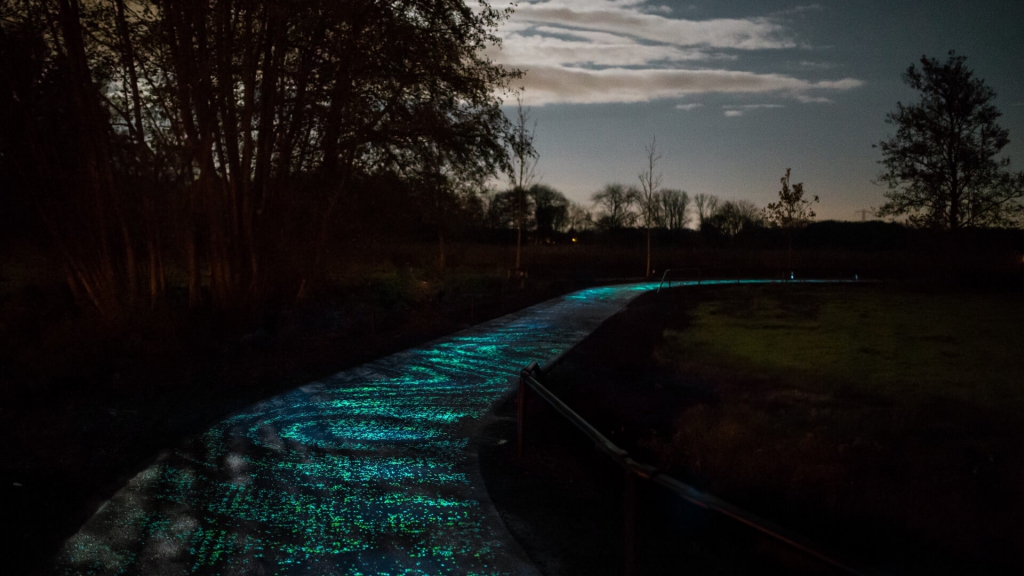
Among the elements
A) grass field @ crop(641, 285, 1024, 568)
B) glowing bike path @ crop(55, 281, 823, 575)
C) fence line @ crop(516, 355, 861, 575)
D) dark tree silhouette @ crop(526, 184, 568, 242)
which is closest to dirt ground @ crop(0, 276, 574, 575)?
glowing bike path @ crop(55, 281, 823, 575)

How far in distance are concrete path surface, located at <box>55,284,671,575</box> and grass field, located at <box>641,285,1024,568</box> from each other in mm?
2437

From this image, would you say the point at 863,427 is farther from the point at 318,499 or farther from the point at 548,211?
the point at 548,211

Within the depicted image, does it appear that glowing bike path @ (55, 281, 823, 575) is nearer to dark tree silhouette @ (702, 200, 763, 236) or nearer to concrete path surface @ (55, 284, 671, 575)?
concrete path surface @ (55, 284, 671, 575)

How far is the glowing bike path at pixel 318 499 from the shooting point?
14.5 ft

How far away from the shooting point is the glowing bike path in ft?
14.5

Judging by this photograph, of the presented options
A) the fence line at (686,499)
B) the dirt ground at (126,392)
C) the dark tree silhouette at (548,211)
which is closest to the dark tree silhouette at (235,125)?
the dirt ground at (126,392)

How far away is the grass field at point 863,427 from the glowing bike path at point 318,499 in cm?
253

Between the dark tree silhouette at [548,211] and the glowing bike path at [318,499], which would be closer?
the glowing bike path at [318,499]

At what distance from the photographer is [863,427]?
10.2 meters

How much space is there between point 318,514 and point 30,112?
12.5 meters

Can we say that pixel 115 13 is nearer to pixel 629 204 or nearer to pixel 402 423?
pixel 402 423

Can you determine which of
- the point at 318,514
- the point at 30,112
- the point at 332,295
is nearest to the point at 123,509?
the point at 318,514

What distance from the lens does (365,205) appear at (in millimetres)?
18297

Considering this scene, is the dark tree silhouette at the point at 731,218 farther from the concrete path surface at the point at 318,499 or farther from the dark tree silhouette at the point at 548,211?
the concrete path surface at the point at 318,499
